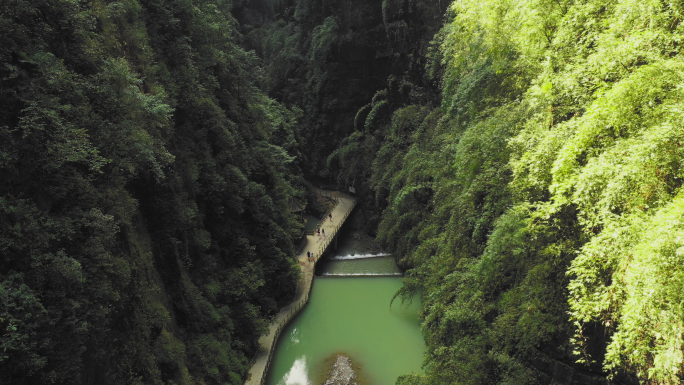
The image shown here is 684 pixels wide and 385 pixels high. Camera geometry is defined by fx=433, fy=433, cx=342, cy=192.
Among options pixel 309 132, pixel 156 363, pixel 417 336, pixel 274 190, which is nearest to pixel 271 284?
pixel 274 190

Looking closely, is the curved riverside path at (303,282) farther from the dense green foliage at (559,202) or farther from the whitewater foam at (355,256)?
the dense green foliage at (559,202)

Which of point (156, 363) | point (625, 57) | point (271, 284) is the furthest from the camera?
point (271, 284)

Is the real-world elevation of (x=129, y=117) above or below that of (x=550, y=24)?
below

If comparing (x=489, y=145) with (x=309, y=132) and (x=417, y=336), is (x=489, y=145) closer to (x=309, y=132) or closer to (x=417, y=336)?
(x=417, y=336)

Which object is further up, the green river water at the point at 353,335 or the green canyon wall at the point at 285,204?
the green canyon wall at the point at 285,204

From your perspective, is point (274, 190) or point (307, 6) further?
point (307, 6)

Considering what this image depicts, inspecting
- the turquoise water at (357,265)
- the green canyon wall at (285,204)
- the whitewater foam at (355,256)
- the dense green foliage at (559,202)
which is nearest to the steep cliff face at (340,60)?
the green canyon wall at (285,204)

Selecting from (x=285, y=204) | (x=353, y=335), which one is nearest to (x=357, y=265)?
(x=285, y=204)

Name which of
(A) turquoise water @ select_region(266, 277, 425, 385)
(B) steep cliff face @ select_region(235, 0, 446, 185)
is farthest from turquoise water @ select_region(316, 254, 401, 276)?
(B) steep cliff face @ select_region(235, 0, 446, 185)
